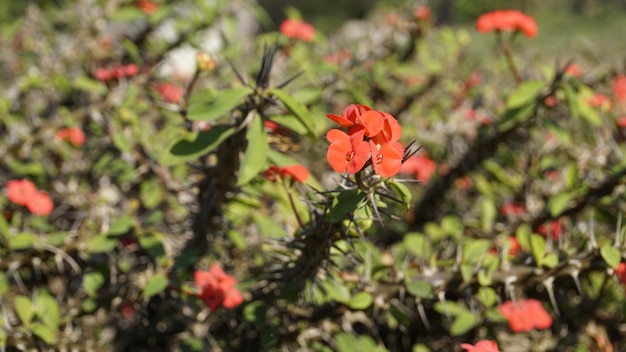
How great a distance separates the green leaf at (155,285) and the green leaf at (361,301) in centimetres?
52

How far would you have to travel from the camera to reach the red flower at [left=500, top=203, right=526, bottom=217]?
89.3 inches

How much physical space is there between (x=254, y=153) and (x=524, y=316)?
89 cm

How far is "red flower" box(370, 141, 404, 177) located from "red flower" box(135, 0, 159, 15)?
2.10m

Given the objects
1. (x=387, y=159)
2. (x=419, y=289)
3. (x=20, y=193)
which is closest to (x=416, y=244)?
(x=419, y=289)

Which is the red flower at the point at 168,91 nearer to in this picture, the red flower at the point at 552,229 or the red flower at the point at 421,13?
the red flower at the point at 421,13

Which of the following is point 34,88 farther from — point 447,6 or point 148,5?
point 447,6

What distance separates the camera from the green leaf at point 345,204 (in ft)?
3.58

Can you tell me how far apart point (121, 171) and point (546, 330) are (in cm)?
159

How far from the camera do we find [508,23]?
222cm

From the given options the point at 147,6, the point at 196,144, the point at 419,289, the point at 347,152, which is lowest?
the point at 419,289

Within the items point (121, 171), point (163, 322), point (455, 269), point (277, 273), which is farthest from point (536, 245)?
point (121, 171)

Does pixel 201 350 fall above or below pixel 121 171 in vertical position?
below

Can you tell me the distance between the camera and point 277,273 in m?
1.58

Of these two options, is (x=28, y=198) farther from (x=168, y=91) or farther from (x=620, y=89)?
(x=620, y=89)
